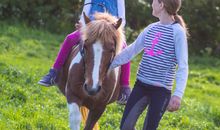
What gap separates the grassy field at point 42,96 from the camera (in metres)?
7.29

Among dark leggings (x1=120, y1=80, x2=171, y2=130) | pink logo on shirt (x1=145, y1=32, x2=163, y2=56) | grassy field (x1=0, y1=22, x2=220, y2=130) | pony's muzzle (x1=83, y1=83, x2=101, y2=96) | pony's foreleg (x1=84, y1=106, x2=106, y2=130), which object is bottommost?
grassy field (x1=0, y1=22, x2=220, y2=130)

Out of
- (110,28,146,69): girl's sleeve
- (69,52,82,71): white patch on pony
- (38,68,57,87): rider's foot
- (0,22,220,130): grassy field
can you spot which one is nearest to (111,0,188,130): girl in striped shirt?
(110,28,146,69): girl's sleeve

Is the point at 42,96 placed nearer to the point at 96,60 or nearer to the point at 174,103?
the point at 96,60

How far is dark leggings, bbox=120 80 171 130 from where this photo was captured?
202 inches

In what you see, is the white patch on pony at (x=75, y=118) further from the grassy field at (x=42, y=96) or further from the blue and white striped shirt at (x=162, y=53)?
the grassy field at (x=42, y=96)

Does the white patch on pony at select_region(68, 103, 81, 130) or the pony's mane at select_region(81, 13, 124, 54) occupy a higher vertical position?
the pony's mane at select_region(81, 13, 124, 54)

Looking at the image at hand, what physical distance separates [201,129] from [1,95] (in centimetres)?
331

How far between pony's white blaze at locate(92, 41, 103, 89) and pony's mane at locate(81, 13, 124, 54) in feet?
0.24

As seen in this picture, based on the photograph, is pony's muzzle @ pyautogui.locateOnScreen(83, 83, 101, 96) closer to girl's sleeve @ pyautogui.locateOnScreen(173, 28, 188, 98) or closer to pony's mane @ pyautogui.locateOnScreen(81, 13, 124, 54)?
pony's mane @ pyautogui.locateOnScreen(81, 13, 124, 54)

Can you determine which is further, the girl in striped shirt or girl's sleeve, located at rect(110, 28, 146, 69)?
girl's sleeve, located at rect(110, 28, 146, 69)

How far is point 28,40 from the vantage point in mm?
16203

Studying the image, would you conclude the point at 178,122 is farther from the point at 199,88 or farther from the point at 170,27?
the point at 199,88

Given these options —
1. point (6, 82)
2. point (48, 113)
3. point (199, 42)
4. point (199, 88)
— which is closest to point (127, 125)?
point (48, 113)

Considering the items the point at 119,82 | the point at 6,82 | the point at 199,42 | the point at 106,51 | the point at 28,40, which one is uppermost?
the point at 106,51
